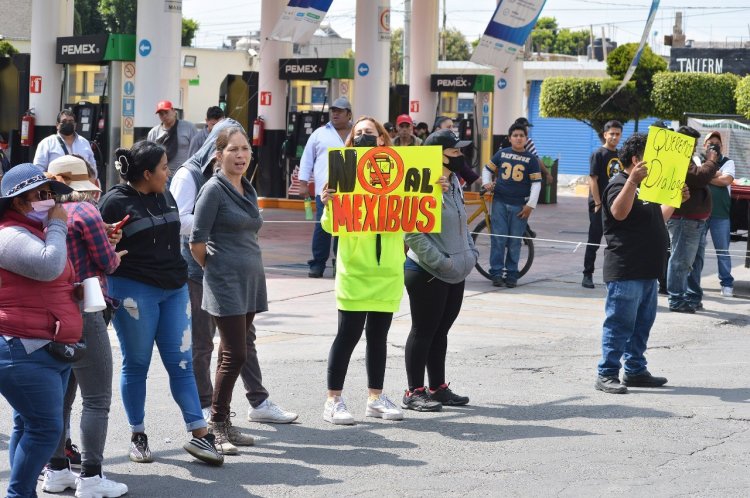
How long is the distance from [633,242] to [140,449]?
3964 millimetres

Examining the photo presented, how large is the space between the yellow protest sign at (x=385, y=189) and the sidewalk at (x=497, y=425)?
1276 mm

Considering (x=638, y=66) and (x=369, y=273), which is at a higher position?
(x=638, y=66)

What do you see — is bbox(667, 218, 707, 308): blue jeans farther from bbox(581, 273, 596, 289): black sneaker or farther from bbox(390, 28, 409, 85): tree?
bbox(390, 28, 409, 85): tree

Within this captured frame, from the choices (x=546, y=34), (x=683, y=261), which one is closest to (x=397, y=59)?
(x=546, y=34)

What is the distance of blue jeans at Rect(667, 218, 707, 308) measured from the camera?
12.5m

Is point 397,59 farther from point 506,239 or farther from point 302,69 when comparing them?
point 506,239

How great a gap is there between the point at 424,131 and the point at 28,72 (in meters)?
8.25

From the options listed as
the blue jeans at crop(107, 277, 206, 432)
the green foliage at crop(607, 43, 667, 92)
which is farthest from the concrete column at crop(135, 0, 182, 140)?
the green foliage at crop(607, 43, 667, 92)

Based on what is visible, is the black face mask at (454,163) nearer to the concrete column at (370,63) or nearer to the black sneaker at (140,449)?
the black sneaker at (140,449)

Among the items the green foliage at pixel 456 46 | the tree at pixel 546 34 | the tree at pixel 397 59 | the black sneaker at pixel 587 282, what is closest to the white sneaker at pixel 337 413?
the black sneaker at pixel 587 282

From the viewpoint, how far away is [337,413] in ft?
24.5

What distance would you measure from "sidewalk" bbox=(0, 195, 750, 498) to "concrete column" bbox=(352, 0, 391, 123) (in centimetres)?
1194

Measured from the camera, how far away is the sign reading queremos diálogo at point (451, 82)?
2647 centimetres

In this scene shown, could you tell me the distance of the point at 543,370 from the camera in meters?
9.41
